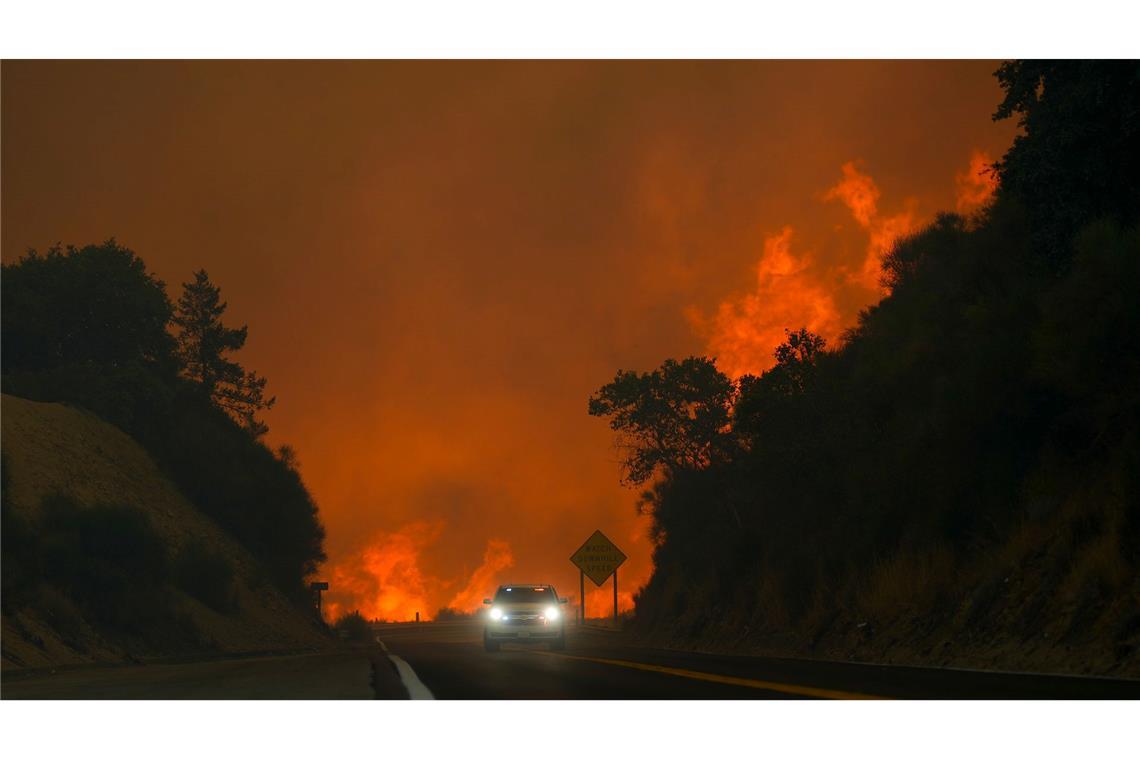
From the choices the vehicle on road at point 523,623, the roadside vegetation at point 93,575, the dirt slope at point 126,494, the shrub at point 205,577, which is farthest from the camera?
the shrub at point 205,577

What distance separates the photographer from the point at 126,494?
2500 inches

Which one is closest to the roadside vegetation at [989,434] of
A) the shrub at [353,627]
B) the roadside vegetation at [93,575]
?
the roadside vegetation at [93,575]

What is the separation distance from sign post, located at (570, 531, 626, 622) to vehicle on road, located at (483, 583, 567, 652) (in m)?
20.0

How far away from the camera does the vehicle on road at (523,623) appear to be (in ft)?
119

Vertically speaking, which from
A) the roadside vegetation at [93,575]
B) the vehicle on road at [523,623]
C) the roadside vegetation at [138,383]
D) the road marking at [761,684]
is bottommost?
the road marking at [761,684]

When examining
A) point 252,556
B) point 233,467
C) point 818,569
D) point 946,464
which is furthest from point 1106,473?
point 233,467

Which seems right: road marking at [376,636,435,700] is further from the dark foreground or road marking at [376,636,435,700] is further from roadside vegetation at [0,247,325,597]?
roadside vegetation at [0,247,325,597]

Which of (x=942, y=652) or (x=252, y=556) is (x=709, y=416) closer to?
(x=252, y=556)

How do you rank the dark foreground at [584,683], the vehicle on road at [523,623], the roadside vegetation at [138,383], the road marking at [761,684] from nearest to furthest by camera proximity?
the road marking at [761,684] → the dark foreground at [584,683] → the vehicle on road at [523,623] → the roadside vegetation at [138,383]

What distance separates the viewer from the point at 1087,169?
80.9 feet

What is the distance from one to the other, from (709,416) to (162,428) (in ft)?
113

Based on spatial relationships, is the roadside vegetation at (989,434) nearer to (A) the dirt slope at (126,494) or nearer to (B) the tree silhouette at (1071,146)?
(B) the tree silhouette at (1071,146)

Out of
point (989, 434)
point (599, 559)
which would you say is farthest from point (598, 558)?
point (989, 434)

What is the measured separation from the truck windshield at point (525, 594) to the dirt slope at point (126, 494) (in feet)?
52.6
